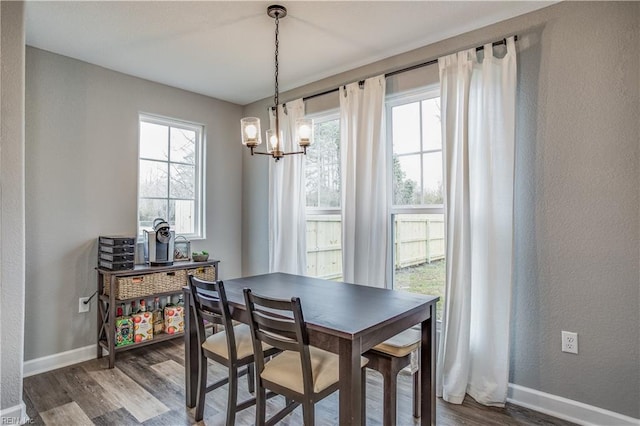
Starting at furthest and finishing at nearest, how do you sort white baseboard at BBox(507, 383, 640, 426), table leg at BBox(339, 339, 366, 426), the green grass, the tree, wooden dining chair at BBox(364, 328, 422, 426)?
the tree
the green grass
white baseboard at BBox(507, 383, 640, 426)
wooden dining chair at BBox(364, 328, 422, 426)
table leg at BBox(339, 339, 366, 426)

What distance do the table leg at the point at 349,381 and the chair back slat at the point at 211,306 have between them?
0.73 metres

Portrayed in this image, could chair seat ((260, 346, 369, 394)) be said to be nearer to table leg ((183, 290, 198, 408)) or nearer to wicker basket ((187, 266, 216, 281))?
table leg ((183, 290, 198, 408))

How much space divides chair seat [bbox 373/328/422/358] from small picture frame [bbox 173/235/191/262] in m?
2.39

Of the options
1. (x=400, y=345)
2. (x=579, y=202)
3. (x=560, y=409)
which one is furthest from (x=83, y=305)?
(x=579, y=202)

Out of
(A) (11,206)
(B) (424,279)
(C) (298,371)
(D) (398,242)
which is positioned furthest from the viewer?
(D) (398,242)

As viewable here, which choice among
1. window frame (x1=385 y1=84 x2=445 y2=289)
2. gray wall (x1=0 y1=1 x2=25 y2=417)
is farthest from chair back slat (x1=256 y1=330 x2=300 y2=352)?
gray wall (x1=0 y1=1 x2=25 y2=417)

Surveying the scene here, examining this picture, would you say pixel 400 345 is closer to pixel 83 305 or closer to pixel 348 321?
pixel 348 321

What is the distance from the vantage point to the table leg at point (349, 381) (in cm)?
154

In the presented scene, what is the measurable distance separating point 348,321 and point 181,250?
257 centimetres

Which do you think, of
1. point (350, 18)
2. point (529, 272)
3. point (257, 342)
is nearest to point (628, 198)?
point (529, 272)

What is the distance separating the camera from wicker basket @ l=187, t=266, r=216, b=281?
3.54m

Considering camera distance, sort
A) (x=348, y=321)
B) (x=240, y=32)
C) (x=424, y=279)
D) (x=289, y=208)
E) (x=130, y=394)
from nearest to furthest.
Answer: (x=348, y=321) < (x=130, y=394) < (x=240, y=32) < (x=424, y=279) < (x=289, y=208)

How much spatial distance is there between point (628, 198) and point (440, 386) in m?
1.66

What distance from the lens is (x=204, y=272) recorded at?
3627mm
